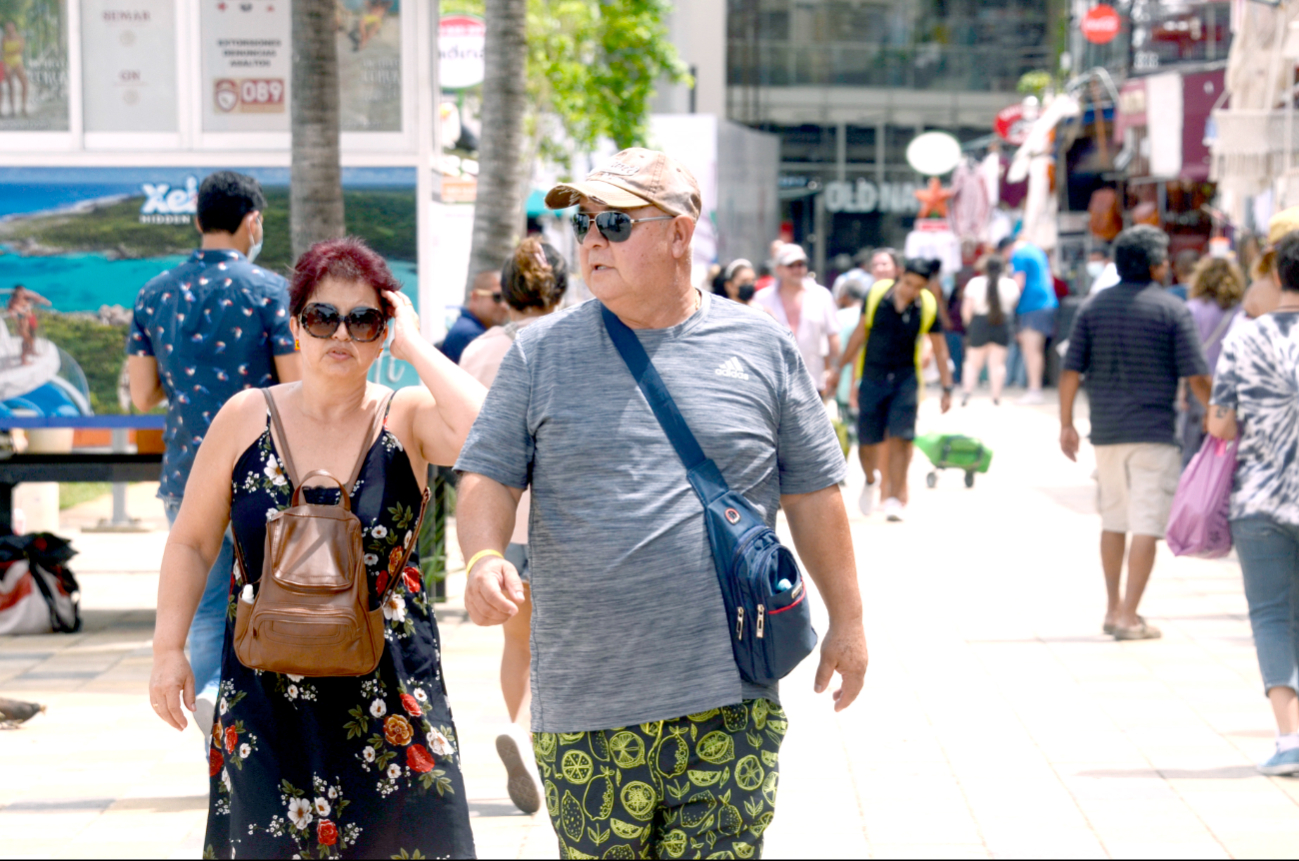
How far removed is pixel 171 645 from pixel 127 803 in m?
2.19

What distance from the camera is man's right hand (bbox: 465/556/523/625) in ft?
9.55

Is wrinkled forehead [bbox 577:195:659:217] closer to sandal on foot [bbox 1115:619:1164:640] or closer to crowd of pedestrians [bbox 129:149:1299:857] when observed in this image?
crowd of pedestrians [bbox 129:149:1299:857]

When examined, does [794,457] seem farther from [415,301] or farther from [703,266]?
[703,266]

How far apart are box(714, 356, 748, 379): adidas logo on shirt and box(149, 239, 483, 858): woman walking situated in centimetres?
63

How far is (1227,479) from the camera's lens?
18.8 ft

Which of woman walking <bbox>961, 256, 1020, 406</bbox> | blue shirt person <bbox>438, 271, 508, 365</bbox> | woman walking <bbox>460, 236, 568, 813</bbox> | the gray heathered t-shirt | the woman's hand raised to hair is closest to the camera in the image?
the gray heathered t-shirt

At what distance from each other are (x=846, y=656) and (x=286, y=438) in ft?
4.10

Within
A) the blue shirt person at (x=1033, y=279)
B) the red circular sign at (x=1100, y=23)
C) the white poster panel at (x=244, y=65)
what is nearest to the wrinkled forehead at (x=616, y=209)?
the white poster panel at (x=244, y=65)

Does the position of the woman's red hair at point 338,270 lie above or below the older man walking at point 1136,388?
above

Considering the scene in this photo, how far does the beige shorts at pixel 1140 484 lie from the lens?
764cm

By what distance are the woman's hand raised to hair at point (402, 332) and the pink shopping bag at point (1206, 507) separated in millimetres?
3301

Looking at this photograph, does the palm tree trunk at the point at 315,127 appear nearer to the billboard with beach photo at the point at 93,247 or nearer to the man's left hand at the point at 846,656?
the billboard with beach photo at the point at 93,247

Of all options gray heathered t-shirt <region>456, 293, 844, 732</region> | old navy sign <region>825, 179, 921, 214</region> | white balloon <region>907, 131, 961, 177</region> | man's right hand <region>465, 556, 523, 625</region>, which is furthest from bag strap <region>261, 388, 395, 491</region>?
old navy sign <region>825, 179, 921, 214</region>

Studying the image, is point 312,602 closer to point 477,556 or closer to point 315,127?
point 477,556
